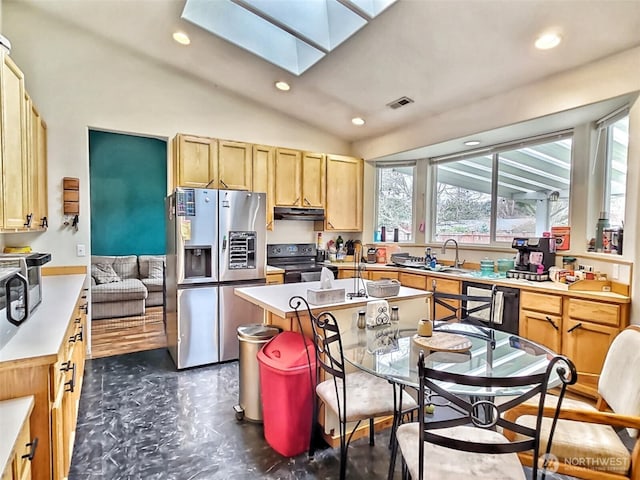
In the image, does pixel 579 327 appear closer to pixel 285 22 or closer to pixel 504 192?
pixel 504 192

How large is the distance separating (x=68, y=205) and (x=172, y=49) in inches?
74.3

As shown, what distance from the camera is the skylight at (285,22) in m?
2.85

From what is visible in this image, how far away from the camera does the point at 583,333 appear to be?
9.04ft

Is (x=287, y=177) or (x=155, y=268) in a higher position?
(x=287, y=177)

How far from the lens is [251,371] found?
2.43m

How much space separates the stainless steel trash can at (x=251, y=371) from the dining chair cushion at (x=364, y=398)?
60 centimetres

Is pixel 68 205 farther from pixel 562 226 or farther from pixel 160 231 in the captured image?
pixel 562 226


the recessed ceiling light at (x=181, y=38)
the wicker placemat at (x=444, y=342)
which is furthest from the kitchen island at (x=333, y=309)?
the recessed ceiling light at (x=181, y=38)

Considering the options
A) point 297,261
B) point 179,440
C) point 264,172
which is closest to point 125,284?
point 297,261

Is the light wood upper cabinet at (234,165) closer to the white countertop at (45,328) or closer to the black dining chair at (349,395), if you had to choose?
the white countertop at (45,328)

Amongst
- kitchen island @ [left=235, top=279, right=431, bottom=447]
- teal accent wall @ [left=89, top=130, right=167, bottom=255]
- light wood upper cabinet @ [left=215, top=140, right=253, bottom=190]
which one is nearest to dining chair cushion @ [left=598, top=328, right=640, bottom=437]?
kitchen island @ [left=235, top=279, right=431, bottom=447]

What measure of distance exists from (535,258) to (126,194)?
21.0ft

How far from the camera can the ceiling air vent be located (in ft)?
12.3

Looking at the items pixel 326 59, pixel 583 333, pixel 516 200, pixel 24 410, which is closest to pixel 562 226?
pixel 516 200
